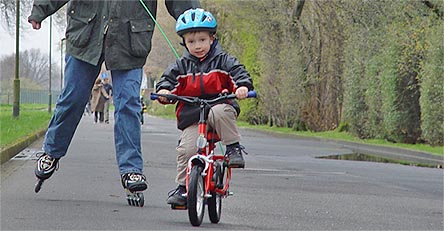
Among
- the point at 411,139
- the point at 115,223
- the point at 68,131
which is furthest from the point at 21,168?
the point at 411,139

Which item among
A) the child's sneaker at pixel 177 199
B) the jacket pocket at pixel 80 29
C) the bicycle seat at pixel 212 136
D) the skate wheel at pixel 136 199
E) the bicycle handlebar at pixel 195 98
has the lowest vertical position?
the skate wheel at pixel 136 199

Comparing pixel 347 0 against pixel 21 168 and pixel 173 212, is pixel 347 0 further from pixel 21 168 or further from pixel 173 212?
pixel 173 212

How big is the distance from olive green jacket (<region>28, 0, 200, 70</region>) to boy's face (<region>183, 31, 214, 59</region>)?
60 cm

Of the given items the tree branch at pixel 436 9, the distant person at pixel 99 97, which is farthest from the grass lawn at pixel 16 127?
the tree branch at pixel 436 9

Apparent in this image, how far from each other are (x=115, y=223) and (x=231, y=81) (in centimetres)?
127

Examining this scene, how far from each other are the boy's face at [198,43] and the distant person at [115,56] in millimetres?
612

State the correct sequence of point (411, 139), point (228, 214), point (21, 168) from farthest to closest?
point (411, 139) < point (21, 168) < point (228, 214)

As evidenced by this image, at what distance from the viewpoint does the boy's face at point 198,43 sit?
6668mm

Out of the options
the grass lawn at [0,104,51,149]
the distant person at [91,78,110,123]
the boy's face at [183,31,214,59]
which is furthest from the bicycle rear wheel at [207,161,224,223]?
the distant person at [91,78,110,123]

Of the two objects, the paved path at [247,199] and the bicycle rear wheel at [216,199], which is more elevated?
the bicycle rear wheel at [216,199]

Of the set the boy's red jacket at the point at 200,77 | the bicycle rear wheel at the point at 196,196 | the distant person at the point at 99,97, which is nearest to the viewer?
the bicycle rear wheel at the point at 196,196

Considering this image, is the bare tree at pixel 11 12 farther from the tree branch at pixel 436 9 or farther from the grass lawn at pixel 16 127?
the tree branch at pixel 436 9

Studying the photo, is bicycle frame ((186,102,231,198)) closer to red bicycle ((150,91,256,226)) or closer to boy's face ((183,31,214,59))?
red bicycle ((150,91,256,226))

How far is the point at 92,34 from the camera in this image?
7.20 metres
